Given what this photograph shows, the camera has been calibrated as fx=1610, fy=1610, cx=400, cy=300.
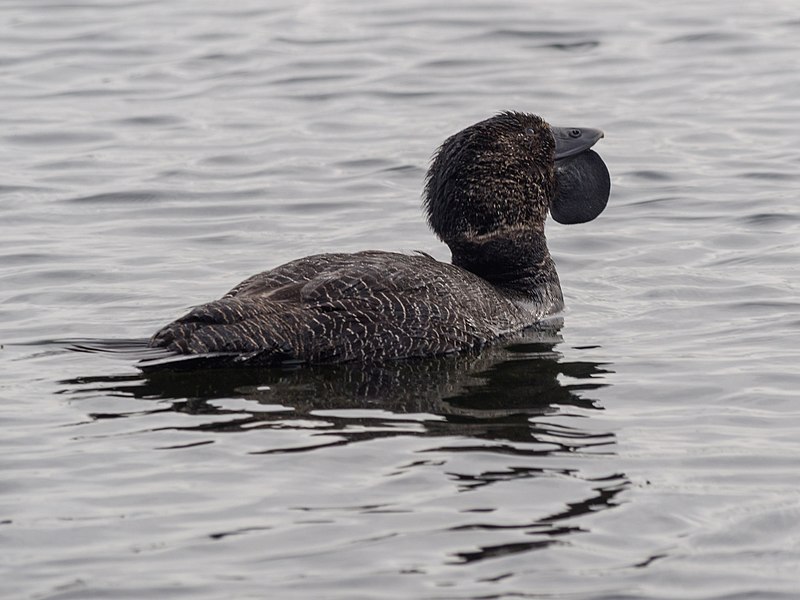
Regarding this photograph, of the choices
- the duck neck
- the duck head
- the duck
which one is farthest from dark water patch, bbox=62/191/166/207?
the duck neck

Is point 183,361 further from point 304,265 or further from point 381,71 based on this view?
point 381,71

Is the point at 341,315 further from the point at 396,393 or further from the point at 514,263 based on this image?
the point at 514,263

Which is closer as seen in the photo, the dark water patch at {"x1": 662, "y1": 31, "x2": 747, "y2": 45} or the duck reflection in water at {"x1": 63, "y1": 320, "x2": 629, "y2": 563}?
the duck reflection in water at {"x1": 63, "y1": 320, "x2": 629, "y2": 563}

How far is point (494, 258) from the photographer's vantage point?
33.6 ft

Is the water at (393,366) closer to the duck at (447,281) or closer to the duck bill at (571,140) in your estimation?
the duck at (447,281)

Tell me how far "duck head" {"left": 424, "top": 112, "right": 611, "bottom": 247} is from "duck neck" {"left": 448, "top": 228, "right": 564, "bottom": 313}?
33mm

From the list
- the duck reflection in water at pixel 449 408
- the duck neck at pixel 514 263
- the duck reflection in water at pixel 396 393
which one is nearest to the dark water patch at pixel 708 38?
the duck neck at pixel 514 263

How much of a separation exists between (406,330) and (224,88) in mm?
8622

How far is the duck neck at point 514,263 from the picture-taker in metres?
10.2

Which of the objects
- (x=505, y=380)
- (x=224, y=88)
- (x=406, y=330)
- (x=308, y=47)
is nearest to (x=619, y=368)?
(x=505, y=380)

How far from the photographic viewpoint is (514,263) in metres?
10.3

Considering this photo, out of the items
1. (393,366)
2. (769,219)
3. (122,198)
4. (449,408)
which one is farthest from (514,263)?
(122,198)

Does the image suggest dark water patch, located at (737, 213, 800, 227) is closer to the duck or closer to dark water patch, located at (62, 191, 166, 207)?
the duck

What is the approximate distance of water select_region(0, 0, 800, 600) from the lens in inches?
256
